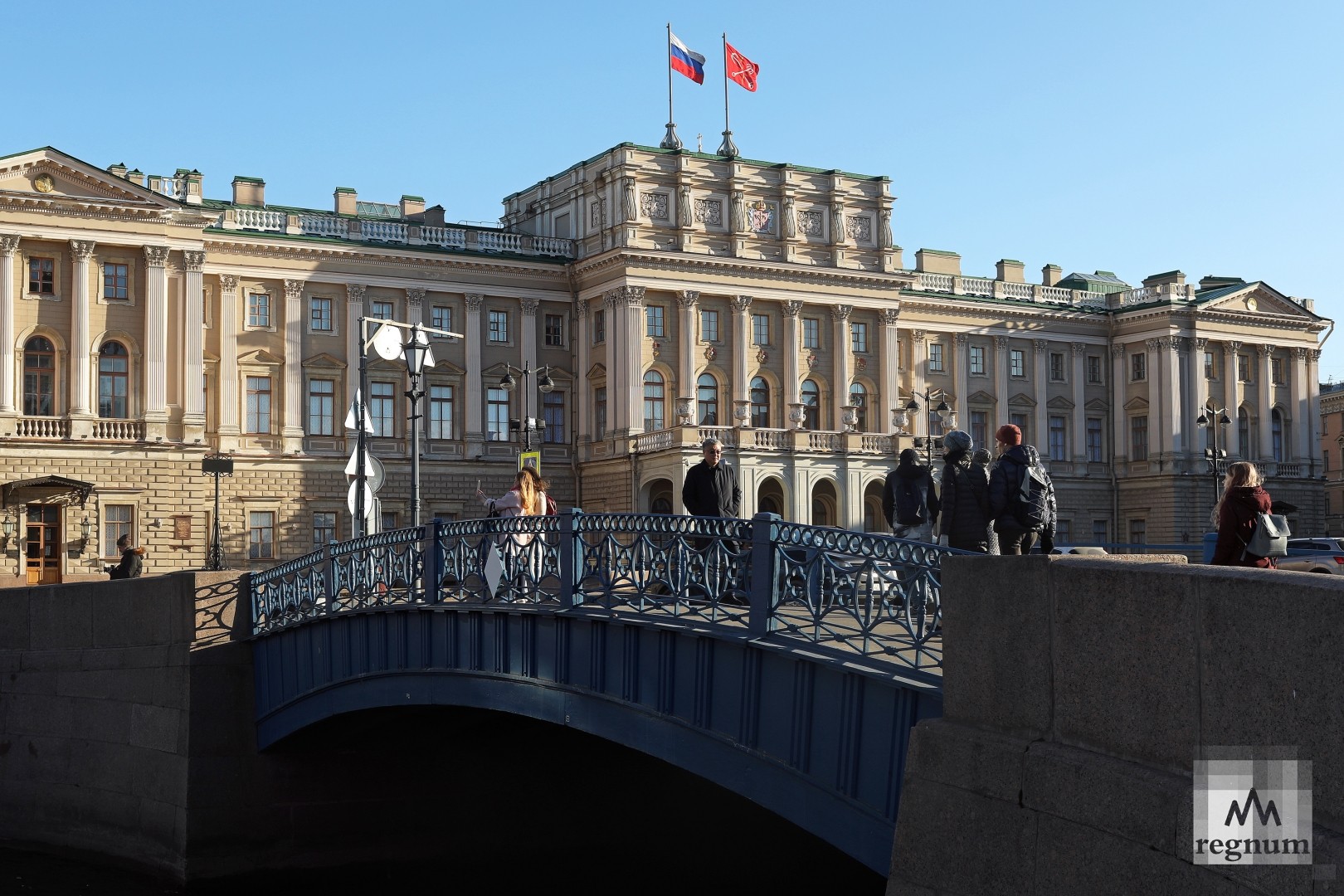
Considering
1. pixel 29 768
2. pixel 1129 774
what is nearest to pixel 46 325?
pixel 29 768

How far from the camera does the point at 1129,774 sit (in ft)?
26.4

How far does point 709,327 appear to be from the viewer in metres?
65.2

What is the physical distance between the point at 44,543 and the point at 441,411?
1589 cm

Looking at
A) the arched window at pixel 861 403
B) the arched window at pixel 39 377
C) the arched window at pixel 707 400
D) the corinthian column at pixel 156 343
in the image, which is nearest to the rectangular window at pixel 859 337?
the arched window at pixel 861 403

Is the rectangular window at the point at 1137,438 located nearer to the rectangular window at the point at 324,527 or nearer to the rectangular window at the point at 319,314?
the rectangular window at the point at 324,527

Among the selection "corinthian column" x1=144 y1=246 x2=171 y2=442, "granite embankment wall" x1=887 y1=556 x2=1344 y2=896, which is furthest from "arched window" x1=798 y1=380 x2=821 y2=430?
"granite embankment wall" x1=887 y1=556 x2=1344 y2=896

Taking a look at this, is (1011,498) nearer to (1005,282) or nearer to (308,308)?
(308,308)

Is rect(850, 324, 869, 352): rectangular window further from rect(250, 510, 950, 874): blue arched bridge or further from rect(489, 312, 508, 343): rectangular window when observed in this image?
rect(250, 510, 950, 874): blue arched bridge

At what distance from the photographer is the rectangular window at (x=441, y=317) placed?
63.4 meters

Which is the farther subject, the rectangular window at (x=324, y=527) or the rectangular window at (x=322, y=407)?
the rectangular window at (x=322, y=407)

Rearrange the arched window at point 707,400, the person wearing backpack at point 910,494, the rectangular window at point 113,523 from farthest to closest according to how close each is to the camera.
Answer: the arched window at point 707,400 < the rectangular window at point 113,523 < the person wearing backpack at point 910,494

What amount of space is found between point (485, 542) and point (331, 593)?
3457mm

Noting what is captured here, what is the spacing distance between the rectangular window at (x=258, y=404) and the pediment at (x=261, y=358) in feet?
1.82

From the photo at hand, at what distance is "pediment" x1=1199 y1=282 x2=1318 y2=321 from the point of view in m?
78.4
